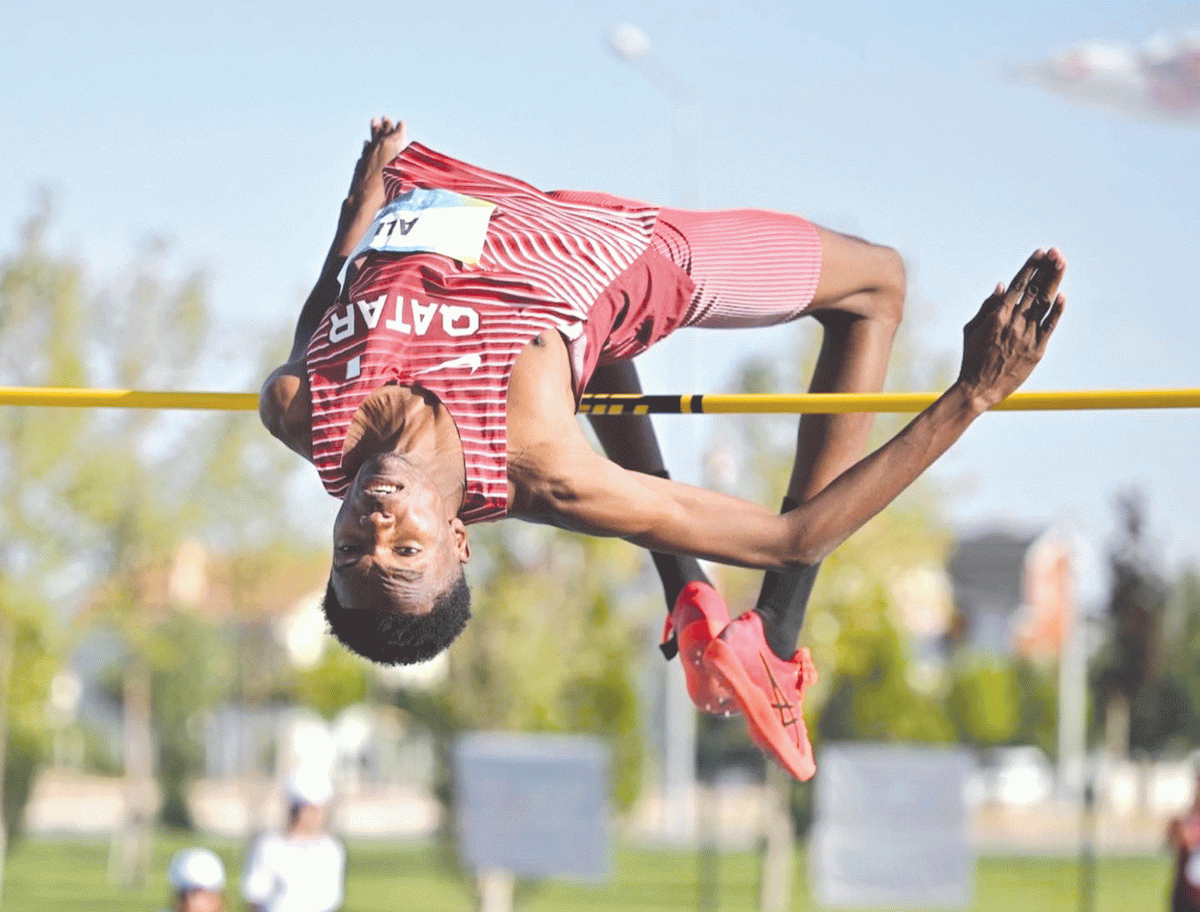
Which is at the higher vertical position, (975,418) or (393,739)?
(975,418)

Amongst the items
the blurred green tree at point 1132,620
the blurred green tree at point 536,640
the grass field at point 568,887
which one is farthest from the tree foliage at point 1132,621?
the blurred green tree at point 536,640

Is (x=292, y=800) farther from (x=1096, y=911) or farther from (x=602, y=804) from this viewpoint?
(x=1096, y=911)

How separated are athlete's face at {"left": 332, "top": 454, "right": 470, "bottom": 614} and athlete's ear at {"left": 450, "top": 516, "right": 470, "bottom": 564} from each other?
4 cm

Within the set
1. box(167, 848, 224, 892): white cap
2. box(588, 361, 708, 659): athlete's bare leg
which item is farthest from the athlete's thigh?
box(167, 848, 224, 892): white cap

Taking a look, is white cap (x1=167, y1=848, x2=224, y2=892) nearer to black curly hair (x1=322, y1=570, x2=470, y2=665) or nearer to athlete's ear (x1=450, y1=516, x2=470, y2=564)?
black curly hair (x1=322, y1=570, x2=470, y2=665)

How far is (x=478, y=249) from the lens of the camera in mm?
4449

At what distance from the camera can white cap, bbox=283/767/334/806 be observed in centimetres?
952

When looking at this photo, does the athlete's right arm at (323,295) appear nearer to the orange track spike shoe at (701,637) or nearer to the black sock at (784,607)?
the orange track spike shoe at (701,637)

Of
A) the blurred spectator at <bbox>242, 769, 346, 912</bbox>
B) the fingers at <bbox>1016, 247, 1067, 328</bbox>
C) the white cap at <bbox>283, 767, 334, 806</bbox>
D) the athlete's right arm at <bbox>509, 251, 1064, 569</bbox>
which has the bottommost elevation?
the blurred spectator at <bbox>242, 769, 346, 912</bbox>

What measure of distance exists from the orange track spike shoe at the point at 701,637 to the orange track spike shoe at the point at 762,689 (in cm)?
3

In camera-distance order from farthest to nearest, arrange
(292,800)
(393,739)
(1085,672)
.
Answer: (393,739) < (1085,672) < (292,800)

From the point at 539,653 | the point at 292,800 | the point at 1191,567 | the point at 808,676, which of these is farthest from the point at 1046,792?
the point at 808,676

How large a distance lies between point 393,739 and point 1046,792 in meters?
17.0

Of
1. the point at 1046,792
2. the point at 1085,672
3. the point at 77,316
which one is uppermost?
the point at 77,316
